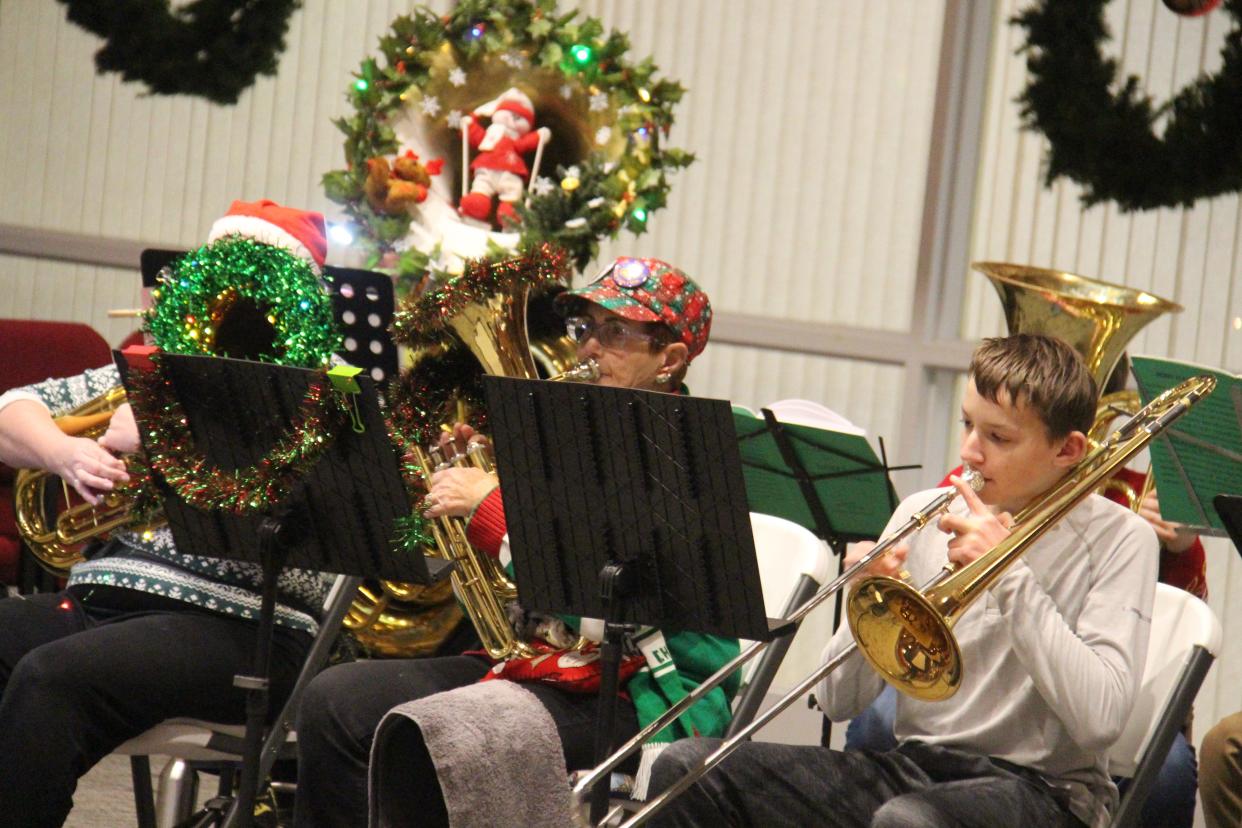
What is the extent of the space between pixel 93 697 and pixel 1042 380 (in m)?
1.72

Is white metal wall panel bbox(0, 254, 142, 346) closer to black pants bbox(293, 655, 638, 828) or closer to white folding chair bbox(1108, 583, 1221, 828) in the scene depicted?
black pants bbox(293, 655, 638, 828)

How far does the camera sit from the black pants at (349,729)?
8.89 ft

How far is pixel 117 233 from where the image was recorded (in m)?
6.61

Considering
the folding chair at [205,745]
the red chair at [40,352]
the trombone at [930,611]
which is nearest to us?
the trombone at [930,611]

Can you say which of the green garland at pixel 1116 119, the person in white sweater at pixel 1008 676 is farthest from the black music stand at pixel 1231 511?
the green garland at pixel 1116 119

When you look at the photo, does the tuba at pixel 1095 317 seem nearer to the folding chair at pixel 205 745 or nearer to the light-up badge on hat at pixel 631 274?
the light-up badge on hat at pixel 631 274

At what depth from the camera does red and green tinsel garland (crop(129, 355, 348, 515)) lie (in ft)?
8.48

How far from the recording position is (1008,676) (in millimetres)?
2463

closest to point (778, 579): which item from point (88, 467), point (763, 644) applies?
point (763, 644)

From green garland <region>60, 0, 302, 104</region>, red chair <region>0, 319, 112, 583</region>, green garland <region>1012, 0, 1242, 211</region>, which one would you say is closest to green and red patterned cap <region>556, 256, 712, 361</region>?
red chair <region>0, 319, 112, 583</region>

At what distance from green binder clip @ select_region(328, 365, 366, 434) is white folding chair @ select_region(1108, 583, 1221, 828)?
1335mm

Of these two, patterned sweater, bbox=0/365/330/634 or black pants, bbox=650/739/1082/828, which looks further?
patterned sweater, bbox=0/365/330/634

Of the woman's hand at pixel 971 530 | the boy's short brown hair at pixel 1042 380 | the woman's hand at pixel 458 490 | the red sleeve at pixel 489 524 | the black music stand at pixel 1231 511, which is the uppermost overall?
the boy's short brown hair at pixel 1042 380

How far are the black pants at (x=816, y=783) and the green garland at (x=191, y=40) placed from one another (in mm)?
4713
